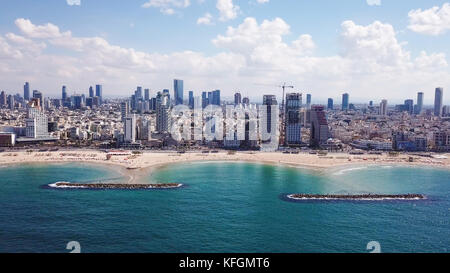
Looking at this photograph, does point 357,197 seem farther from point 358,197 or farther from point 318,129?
point 318,129

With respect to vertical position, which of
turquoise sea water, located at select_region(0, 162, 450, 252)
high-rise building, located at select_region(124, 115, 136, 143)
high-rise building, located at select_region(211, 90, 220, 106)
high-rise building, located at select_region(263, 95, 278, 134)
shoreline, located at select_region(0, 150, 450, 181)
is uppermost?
high-rise building, located at select_region(211, 90, 220, 106)

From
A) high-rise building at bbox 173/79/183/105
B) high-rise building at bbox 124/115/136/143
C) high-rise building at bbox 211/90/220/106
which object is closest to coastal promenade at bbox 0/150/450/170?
high-rise building at bbox 124/115/136/143

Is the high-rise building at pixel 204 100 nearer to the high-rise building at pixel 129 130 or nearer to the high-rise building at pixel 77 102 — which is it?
the high-rise building at pixel 77 102

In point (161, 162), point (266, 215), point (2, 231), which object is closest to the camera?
point (2, 231)

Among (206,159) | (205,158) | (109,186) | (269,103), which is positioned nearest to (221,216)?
(109,186)

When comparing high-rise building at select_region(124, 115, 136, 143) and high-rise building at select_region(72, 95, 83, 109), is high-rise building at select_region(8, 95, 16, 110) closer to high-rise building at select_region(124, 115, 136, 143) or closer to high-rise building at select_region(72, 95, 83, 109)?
high-rise building at select_region(72, 95, 83, 109)
